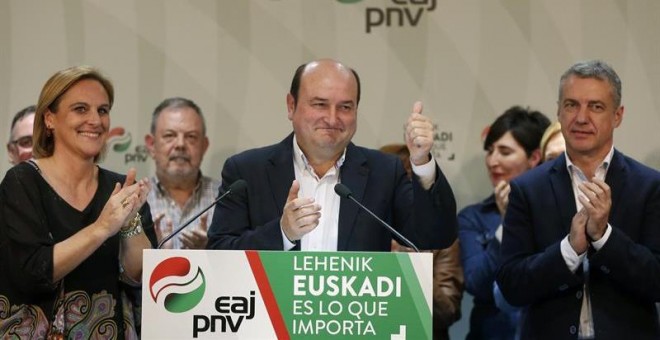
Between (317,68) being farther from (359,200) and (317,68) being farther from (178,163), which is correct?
(178,163)

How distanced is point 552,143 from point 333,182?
1523 mm

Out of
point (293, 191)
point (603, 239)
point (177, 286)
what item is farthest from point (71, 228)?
point (603, 239)

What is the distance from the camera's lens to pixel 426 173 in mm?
3711

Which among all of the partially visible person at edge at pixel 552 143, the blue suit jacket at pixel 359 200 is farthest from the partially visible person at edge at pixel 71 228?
the partially visible person at edge at pixel 552 143

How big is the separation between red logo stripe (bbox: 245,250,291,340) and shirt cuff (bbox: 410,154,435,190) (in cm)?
77

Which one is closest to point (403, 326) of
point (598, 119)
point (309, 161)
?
point (309, 161)

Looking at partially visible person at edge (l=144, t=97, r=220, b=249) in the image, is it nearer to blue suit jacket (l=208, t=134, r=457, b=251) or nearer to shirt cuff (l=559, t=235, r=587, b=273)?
blue suit jacket (l=208, t=134, r=457, b=251)

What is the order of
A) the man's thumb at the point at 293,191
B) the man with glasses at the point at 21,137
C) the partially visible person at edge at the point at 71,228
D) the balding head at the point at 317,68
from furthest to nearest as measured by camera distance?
the man with glasses at the point at 21,137
the balding head at the point at 317,68
the partially visible person at edge at the point at 71,228
the man's thumb at the point at 293,191

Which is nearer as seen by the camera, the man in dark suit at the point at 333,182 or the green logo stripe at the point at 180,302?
the green logo stripe at the point at 180,302

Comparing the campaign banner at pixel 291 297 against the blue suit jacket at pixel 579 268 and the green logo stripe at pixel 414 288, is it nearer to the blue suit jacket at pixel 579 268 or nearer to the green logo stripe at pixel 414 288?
the green logo stripe at pixel 414 288

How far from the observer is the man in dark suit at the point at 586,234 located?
3.73m

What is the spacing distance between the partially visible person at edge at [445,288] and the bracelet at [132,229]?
1624 millimetres

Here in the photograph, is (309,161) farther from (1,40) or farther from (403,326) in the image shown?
(1,40)

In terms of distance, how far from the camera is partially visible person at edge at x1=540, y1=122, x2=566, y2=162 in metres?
5.02
